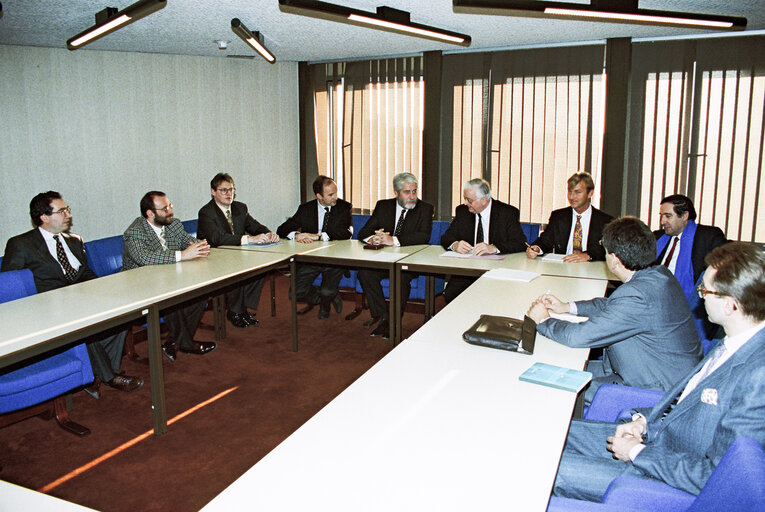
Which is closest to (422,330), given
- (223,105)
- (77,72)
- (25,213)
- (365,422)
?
(365,422)

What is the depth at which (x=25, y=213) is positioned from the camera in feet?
16.6

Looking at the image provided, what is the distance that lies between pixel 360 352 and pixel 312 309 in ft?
4.52

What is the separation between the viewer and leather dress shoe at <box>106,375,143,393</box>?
4047 mm

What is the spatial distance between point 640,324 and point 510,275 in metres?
1.54

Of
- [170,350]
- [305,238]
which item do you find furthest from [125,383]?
[305,238]

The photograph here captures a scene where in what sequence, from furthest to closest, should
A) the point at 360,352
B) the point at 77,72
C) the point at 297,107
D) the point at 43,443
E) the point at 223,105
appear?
the point at 297,107, the point at 223,105, the point at 77,72, the point at 360,352, the point at 43,443

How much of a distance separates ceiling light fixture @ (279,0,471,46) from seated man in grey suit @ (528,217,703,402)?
229cm

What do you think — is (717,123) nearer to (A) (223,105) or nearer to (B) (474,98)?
(B) (474,98)

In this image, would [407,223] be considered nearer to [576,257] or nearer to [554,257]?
[554,257]

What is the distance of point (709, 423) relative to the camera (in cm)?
181

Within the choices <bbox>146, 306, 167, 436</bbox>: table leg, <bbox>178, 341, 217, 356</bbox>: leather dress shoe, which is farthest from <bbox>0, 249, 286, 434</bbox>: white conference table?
<bbox>178, 341, 217, 356</bbox>: leather dress shoe

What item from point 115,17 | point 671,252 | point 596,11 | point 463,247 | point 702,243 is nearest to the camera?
point 596,11

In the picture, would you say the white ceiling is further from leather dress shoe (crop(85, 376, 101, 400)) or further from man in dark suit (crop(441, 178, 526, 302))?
leather dress shoe (crop(85, 376, 101, 400))

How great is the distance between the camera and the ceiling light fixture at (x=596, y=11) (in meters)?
3.51
